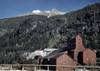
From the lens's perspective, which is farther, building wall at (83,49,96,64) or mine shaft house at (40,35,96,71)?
building wall at (83,49,96,64)

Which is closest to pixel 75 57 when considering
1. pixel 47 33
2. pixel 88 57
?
pixel 88 57

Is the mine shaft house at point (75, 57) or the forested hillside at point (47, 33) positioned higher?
the forested hillside at point (47, 33)

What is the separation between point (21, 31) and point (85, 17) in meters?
77.2

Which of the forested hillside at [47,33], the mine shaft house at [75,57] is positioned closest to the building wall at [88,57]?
the mine shaft house at [75,57]

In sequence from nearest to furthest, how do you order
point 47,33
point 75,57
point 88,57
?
point 88,57 < point 75,57 < point 47,33

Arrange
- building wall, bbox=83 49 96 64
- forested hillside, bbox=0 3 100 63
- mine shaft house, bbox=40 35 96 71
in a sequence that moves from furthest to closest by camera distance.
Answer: forested hillside, bbox=0 3 100 63 → building wall, bbox=83 49 96 64 → mine shaft house, bbox=40 35 96 71

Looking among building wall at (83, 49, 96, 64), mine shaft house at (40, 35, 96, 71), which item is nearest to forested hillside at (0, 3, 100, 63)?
mine shaft house at (40, 35, 96, 71)

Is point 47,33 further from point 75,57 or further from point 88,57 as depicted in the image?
point 88,57

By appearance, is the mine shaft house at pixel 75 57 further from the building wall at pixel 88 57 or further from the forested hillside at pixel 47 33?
the forested hillside at pixel 47 33

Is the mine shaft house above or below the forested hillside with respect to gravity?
below

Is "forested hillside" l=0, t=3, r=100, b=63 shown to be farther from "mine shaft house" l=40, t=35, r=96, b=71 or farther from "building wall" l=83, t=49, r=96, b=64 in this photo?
"building wall" l=83, t=49, r=96, b=64

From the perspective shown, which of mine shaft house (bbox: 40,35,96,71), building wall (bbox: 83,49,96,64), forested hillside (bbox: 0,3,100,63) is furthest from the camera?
forested hillside (bbox: 0,3,100,63)

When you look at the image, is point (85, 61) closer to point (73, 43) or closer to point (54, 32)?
A: point (73, 43)

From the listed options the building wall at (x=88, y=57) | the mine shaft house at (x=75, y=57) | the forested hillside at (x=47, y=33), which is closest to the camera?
the mine shaft house at (x=75, y=57)
